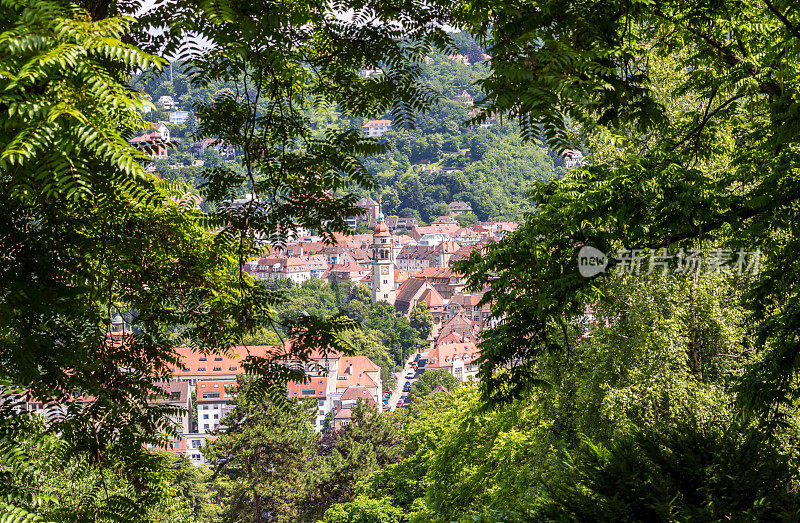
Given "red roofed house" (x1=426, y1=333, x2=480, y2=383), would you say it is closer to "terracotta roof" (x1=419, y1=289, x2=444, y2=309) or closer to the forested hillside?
"terracotta roof" (x1=419, y1=289, x2=444, y2=309)

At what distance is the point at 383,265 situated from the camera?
315 feet

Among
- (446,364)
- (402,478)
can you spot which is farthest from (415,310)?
(402,478)

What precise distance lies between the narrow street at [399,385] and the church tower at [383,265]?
51.1ft

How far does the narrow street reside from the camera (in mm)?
70719

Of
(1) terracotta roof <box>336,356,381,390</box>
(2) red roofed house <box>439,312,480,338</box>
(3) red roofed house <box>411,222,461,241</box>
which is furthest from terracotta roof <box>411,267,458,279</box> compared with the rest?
(1) terracotta roof <box>336,356,381,390</box>

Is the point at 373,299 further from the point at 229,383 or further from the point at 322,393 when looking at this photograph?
the point at 229,383

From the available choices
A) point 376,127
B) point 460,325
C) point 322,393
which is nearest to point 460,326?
point 460,325

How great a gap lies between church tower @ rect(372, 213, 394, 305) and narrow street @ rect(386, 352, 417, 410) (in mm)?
15582

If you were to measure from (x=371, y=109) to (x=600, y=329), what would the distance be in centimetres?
798

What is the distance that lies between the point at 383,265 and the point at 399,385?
81.1ft

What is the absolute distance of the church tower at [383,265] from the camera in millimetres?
95688

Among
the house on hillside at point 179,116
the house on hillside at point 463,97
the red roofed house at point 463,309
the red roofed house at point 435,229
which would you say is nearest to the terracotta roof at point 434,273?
the red roofed house at point 463,309

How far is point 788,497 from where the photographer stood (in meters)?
3.68

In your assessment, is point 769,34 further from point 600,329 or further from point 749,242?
point 600,329
